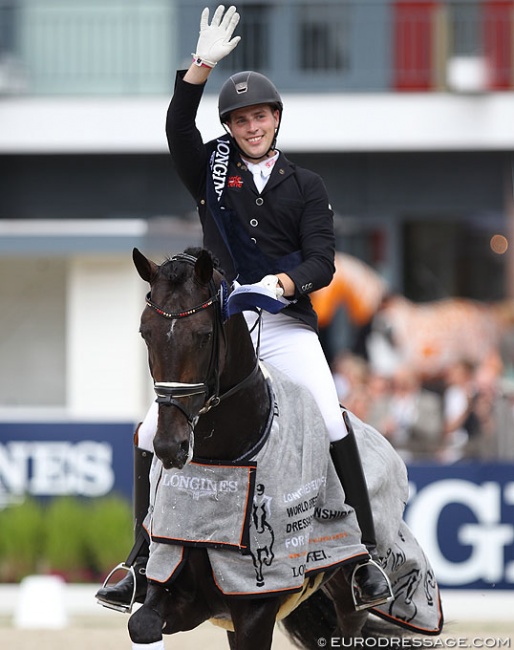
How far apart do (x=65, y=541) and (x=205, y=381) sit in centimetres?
662

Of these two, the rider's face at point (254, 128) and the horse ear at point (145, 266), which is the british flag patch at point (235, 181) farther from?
the horse ear at point (145, 266)

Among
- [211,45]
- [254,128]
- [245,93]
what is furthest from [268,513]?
[211,45]

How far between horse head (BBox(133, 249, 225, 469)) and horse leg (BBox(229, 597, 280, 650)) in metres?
0.87

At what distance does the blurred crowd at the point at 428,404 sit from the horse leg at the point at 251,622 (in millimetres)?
7888

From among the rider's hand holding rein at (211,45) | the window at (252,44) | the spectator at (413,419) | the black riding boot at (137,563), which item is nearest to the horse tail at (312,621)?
the black riding boot at (137,563)

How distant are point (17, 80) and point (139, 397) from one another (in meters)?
8.39

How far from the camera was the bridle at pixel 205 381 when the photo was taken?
14.5 feet

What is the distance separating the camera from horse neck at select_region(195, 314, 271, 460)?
4906 mm

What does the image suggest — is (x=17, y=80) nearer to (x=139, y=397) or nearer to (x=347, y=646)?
(x=139, y=397)

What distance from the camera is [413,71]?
68.5 ft

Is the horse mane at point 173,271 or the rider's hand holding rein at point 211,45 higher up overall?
the rider's hand holding rein at point 211,45

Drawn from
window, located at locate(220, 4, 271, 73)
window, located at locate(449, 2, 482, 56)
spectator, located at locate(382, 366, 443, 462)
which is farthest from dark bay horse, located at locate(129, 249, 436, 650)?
window, located at locate(449, 2, 482, 56)

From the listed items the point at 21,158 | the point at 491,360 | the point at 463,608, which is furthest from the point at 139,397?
the point at 21,158

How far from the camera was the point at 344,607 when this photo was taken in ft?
20.0
